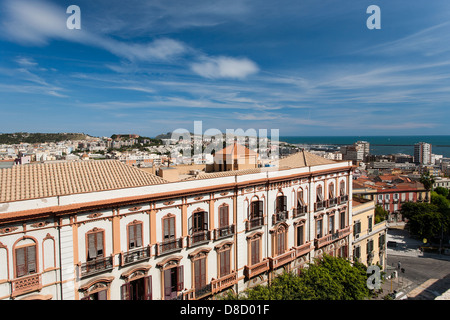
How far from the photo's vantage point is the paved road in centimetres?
3203

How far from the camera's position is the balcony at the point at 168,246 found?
14758mm

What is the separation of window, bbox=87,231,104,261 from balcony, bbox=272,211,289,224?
10792 mm

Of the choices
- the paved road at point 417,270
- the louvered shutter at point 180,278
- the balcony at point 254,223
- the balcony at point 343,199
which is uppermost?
the balcony at point 343,199

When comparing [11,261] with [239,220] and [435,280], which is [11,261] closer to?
[239,220]

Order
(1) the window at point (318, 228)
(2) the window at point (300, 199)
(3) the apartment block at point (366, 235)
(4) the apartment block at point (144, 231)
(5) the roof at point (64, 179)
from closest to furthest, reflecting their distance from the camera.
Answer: (4) the apartment block at point (144, 231)
(5) the roof at point (64, 179)
(2) the window at point (300, 199)
(1) the window at point (318, 228)
(3) the apartment block at point (366, 235)

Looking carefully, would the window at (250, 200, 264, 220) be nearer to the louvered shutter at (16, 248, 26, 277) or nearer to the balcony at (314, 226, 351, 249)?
the balcony at (314, 226, 351, 249)

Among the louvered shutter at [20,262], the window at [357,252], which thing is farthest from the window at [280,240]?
the louvered shutter at [20,262]

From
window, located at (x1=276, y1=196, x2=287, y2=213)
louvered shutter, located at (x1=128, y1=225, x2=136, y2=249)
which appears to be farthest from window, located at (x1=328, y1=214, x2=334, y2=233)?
louvered shutter, located at (x1=128, y1=225, x2=136, y2=249)

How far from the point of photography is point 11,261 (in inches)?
443

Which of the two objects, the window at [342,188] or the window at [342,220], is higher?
the window at [342,188]

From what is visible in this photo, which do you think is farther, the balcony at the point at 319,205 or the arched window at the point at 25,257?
the balcony at the point at 319,205

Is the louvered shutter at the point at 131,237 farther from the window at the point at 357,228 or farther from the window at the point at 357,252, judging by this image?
the window at the point at 357,252

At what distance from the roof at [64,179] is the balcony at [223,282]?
6.57m
